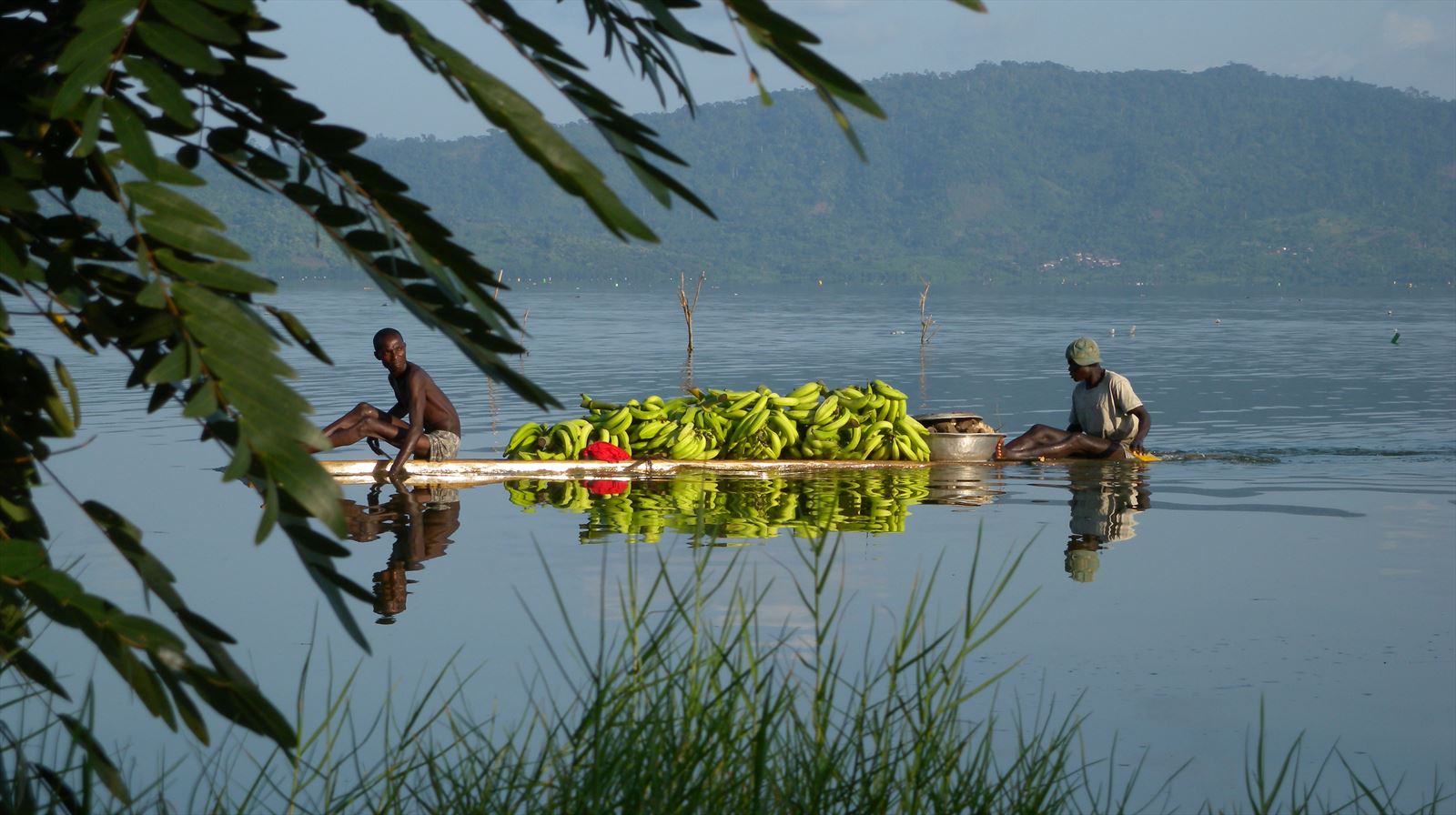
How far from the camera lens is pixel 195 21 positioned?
1.42 m

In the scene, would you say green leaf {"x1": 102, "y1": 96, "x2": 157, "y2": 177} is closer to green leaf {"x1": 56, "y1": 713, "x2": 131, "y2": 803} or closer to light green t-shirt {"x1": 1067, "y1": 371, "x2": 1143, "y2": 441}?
green leaf {"x1": 56, "y1": 713, "x2": 131, "y2": 803}

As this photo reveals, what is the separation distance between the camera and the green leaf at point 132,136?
1399 mm

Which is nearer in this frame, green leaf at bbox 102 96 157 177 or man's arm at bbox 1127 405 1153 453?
green leaf at bbox 102 96 157 177

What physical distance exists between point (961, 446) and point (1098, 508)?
1827mm

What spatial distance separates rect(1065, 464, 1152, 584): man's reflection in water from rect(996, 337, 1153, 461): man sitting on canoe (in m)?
0.18

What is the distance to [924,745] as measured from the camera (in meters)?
3.19

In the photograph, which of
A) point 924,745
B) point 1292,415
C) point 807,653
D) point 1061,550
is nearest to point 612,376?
point 1292,415

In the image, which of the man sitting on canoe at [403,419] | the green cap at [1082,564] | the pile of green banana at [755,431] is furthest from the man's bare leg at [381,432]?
the green cap at [1082,564]

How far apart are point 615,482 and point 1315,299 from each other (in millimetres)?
106991

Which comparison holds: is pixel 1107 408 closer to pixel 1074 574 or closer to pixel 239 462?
pixel 1074 574

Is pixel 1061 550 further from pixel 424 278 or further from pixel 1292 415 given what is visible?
pixel 1292 415

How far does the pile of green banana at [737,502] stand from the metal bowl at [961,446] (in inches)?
13.2

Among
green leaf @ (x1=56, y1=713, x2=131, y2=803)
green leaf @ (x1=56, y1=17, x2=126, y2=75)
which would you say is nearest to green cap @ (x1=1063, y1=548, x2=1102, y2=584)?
green leaf @ (x1=56, y1=713, x2=131, y2=803)

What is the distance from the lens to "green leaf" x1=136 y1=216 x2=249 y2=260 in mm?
1450
